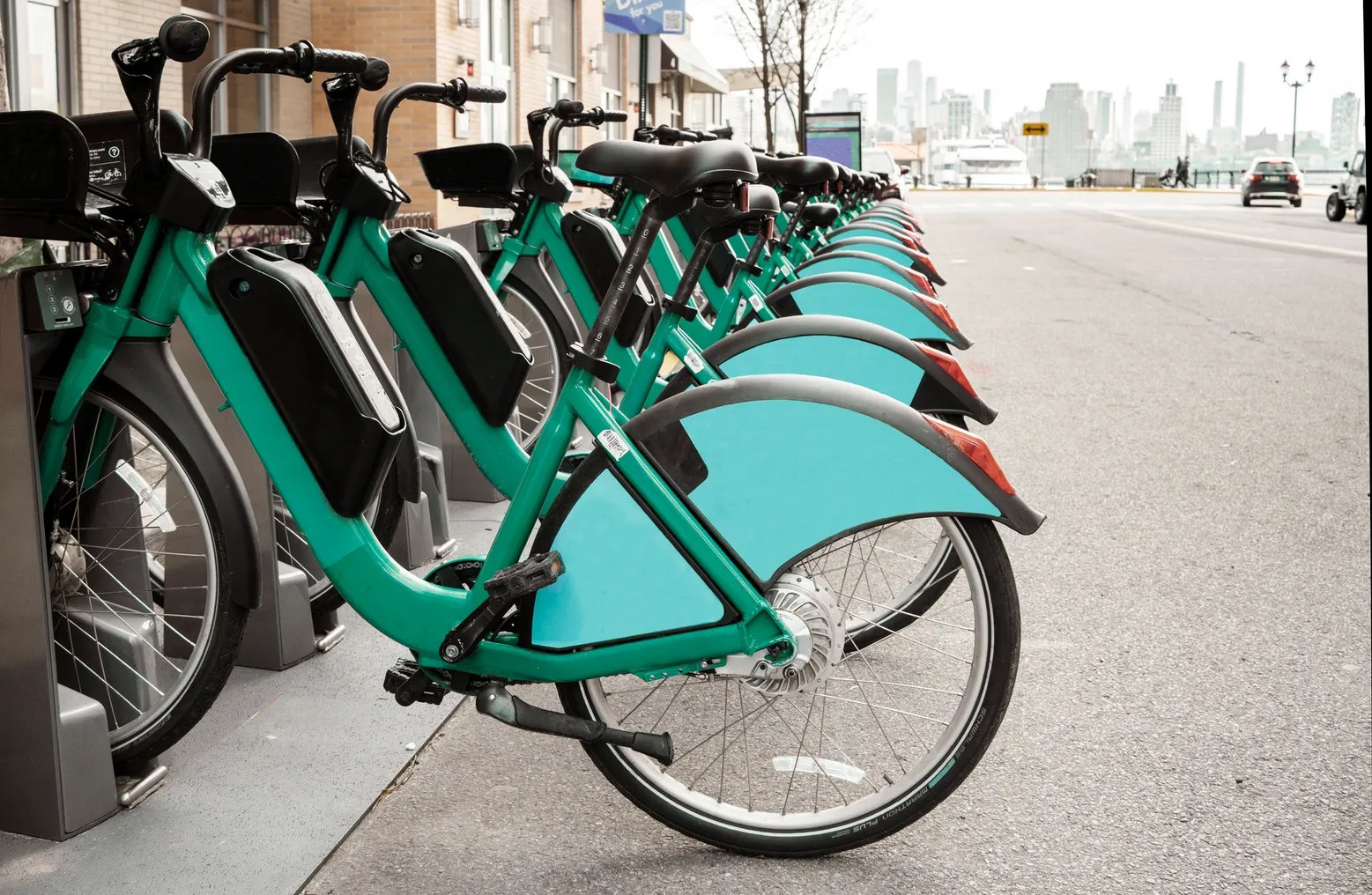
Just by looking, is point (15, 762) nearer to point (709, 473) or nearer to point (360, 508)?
point (360, 508)

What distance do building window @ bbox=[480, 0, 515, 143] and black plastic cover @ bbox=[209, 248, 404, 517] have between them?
16.6m

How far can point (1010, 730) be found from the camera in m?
3.28

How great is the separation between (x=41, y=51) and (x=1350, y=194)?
27.0m

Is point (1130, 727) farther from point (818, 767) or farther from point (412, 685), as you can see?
point (412, 685)

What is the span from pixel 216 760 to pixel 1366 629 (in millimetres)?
3232

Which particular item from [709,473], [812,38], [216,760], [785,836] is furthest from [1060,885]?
[812,38]

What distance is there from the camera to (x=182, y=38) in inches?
97.2

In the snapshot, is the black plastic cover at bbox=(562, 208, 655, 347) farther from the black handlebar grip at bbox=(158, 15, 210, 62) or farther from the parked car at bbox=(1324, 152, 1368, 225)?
the parked car at bbox=(1324, 152, 1368, 225)

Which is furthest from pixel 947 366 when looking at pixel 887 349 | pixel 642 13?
pixel 642 13

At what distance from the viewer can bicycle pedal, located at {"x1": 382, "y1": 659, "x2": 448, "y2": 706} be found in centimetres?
265

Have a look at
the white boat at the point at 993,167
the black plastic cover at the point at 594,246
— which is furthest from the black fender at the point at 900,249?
the white boat at the point at 993,167

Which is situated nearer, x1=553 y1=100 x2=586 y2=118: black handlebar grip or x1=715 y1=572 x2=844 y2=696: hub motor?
x1=715 y1=572 x2=844 y2=696: hub motor

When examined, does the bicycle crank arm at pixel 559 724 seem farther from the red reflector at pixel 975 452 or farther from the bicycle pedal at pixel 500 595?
the red reflector at pixel 975 452

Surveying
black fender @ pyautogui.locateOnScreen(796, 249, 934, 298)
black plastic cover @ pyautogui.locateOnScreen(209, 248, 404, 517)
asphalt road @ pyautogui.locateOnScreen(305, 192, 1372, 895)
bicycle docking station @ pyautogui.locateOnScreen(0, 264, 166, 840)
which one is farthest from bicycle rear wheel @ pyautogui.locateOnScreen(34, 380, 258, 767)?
black fender @ pyautogui.locateOnScreen(796, 249, 934, 298)
